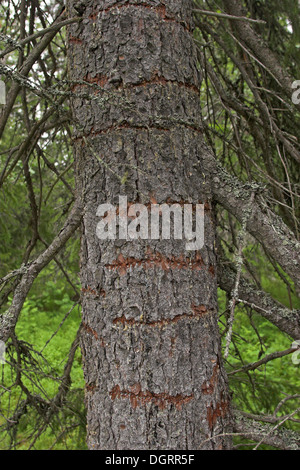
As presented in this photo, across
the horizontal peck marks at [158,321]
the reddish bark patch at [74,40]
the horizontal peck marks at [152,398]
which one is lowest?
the horizontal peck marks at [152,398]

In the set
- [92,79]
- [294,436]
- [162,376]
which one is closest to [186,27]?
[92,79]

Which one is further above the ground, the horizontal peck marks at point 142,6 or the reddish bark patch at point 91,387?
the horizontal peck marks at point 142,6

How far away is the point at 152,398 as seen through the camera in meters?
1.50

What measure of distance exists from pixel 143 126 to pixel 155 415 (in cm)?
100

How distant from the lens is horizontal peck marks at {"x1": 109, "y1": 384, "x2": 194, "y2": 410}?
4.91 feet

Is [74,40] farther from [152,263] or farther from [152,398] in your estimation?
[152,398]

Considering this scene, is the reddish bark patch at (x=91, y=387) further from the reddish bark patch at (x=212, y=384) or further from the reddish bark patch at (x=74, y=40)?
the reddish bark patch at (x=74, y=40)

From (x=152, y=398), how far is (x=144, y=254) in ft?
1.58

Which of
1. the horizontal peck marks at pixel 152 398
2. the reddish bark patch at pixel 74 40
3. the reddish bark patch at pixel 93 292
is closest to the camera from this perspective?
the horizontal peck marks at pixel 152 398

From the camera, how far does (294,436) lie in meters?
1.66

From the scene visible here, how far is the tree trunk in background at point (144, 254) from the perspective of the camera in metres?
1.51

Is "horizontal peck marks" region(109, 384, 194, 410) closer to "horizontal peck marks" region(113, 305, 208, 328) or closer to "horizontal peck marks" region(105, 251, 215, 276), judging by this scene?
"horizontal peck marks" region(113, 305, 208, 328)

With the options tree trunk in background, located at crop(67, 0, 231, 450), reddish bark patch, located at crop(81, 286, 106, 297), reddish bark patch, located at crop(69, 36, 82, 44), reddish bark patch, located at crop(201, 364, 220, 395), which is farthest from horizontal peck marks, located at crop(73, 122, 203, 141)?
reddish bark patch, located at crop(201, 364, 220, 395)

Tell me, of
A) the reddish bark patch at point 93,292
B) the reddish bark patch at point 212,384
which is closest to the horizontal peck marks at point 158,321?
the reddish bark patch at point 93,292
